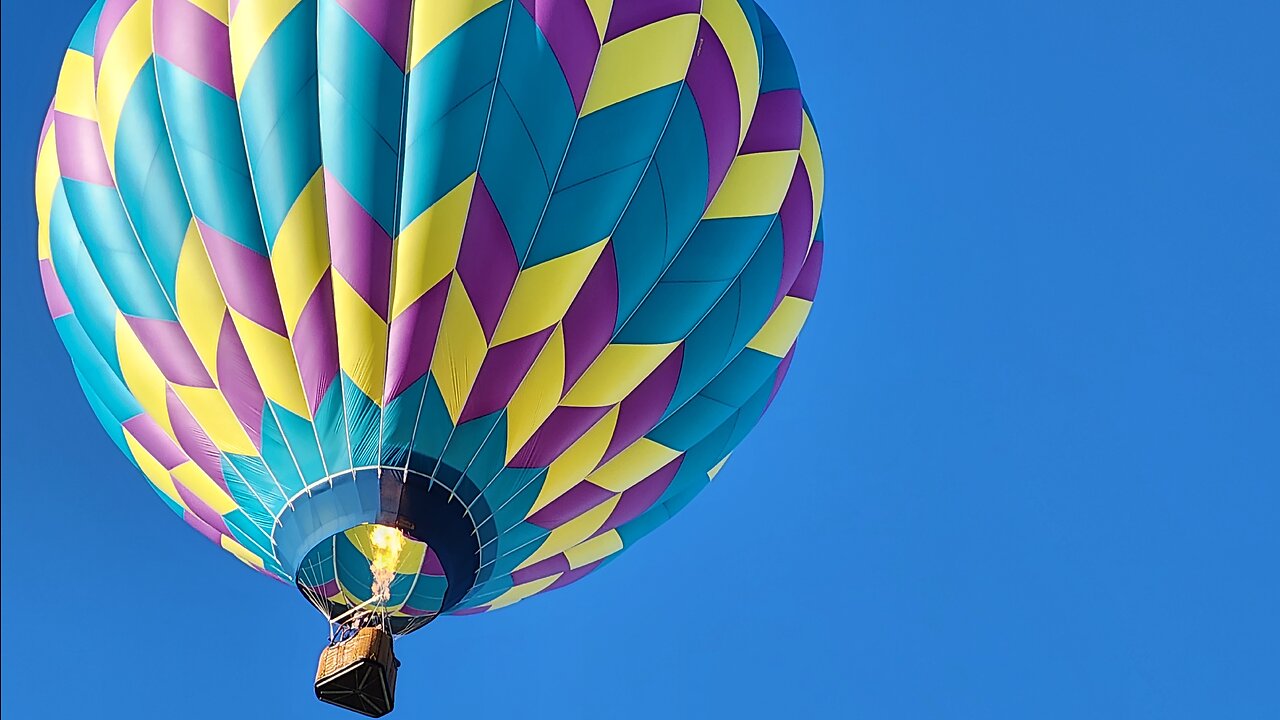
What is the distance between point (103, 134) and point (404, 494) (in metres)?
2.34

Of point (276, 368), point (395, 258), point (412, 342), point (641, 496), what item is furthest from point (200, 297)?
point (641, 496)

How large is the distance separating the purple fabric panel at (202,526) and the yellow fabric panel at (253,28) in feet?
7.88

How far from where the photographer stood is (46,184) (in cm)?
733

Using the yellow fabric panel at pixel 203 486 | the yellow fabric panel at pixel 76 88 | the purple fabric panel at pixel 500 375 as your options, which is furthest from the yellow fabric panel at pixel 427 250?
the yellow fabric panel at pixel 76 88

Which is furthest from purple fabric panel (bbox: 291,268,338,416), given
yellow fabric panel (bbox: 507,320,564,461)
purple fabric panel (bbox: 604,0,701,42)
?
purple fabric panel (bbox: 604,0,701,42)

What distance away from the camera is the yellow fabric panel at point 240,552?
726 cm

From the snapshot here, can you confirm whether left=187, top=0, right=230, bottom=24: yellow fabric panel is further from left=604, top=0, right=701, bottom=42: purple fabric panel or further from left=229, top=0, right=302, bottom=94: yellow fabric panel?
left=604, top=0, right=701, bottom=42: purple fabric panel

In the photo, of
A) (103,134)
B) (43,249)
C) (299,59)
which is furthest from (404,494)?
(43,249)

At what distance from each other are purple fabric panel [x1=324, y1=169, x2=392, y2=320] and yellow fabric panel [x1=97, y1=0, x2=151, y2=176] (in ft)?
4.44

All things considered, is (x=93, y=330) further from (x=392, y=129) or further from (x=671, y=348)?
(x=671, y=348)

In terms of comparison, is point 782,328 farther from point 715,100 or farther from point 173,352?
point 173,352

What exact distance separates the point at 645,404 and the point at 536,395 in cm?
81

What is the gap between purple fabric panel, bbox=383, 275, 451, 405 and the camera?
5980 mm

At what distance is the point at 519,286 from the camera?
244 inches
